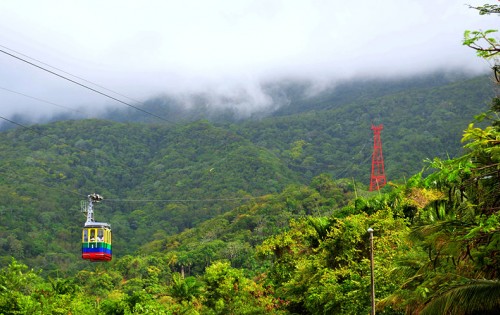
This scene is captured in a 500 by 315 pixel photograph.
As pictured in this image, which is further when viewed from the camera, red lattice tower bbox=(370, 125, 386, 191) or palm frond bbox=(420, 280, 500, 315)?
red lattice tower bbox=(370, 125, 386, 191)

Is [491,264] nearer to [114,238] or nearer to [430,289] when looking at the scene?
[430,289]

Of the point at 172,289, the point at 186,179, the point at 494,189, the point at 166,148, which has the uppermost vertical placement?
the point at 166,148

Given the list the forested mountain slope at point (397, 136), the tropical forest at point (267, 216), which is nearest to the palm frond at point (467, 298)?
the tropical forest at point (267, 216)

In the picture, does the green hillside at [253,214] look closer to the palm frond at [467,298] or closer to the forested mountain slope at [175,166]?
the palm frond at [467,298]

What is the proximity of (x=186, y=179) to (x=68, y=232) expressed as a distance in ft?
147

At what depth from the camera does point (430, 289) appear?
12812 millimetres

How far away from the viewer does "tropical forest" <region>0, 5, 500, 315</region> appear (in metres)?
11.8

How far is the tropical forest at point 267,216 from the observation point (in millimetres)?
11789

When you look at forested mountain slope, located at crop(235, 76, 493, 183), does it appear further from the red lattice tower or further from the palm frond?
the palm frond

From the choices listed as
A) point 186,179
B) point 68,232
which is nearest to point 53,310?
point 68,232

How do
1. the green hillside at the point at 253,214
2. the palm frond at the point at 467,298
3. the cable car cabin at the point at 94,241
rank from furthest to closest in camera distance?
the cable car cabin at the point at 94,241 → the green hillside at the point at 253,214 → the palm frond at the point at 467,298

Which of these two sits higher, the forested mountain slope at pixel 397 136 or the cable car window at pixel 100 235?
the forested mountain slope at pixel 397 136

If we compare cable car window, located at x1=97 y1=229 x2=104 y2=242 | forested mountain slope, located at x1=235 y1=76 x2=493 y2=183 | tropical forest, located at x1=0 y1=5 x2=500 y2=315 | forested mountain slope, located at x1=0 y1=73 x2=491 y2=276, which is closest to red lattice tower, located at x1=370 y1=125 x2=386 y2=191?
tropical forest, located at x1=0 y1=5 x2=500 y2=315

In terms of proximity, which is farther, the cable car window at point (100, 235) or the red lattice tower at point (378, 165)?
the red lattice tower at point (378, 165)
